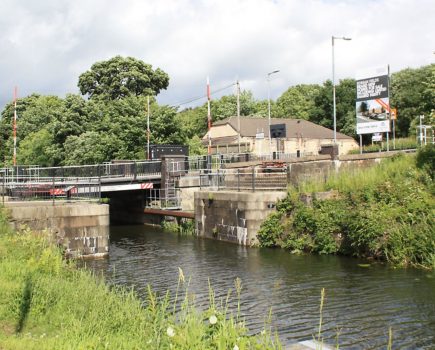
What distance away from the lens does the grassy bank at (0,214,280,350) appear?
584 centimetres

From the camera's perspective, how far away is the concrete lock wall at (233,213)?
21484mm

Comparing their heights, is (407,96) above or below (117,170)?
above

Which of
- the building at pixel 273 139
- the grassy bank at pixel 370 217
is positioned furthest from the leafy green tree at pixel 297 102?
the grassy bank at pixel 370 217

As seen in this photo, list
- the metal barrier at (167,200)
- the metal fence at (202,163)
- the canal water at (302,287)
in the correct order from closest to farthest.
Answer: the canal water at (302,287), the metal barrier at (167,200), the metal fence at (202,163)

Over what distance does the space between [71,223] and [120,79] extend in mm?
45457

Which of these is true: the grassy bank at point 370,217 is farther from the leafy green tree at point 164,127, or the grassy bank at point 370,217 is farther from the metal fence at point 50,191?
the leafy green tree at point 164,127

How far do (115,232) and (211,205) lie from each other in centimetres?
755

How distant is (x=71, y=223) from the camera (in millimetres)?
18234

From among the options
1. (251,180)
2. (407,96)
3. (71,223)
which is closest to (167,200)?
(251,180)

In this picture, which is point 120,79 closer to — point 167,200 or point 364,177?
point 167,200

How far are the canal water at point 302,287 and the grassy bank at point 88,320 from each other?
1508 mm

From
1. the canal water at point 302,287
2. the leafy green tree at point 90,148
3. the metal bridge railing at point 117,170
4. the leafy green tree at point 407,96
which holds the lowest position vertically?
the canal water at point 302,287

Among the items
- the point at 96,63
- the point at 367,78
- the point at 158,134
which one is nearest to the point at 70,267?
the point at 367,78

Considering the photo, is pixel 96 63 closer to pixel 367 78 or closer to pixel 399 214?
pixel 367 78
